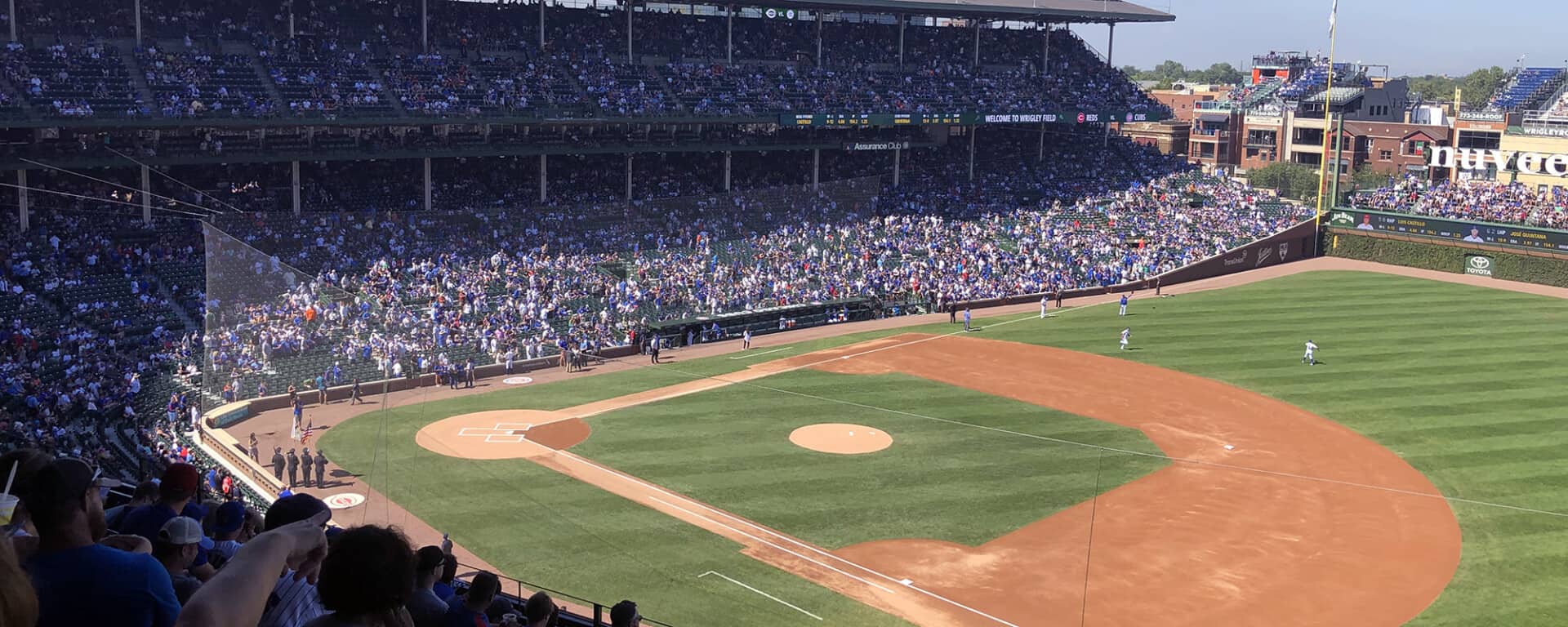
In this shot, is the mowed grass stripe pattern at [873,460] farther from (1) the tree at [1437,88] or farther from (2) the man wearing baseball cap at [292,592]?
(1) the tree at [1437,88]

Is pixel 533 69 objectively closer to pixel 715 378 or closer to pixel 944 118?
pixel 944 118

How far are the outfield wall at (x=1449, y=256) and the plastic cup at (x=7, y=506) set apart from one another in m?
59.5

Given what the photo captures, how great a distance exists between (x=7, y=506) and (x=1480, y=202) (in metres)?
64.4

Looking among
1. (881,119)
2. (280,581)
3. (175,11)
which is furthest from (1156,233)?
(280,581)

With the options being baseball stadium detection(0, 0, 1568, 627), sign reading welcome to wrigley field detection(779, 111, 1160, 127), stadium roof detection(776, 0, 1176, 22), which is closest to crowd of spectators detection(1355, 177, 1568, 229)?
baseball stadium detection(0, 0, 1568, 627)

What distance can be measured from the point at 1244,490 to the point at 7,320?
29949 millimetres

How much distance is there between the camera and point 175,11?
42781 mm

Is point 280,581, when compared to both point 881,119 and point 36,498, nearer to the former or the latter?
point 36,498

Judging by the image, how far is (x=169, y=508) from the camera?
654 cm

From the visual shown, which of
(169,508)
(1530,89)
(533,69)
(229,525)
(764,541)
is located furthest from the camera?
(1530,89)

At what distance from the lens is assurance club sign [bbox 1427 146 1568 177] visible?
62.6 m

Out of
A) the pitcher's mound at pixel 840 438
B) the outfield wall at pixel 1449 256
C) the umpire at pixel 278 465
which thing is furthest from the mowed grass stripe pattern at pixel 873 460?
the outfield wall at pixel 1449 256

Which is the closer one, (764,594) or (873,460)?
(764,594)

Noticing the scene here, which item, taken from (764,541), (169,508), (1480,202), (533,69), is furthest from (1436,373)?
(169,508)
